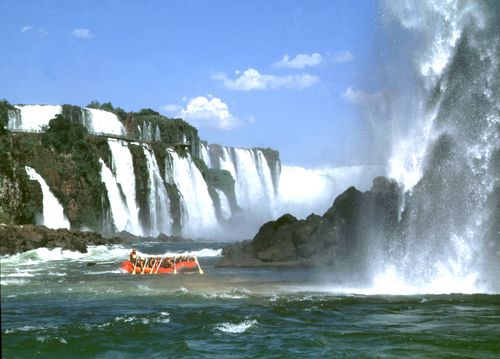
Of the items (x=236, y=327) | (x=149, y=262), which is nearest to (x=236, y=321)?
(x=236, y=327)

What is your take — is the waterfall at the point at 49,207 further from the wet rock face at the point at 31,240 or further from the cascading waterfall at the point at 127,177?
the wet rock face at the point at 31,240

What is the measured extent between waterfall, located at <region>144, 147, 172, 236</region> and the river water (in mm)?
60580

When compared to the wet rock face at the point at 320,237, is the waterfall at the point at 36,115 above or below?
above

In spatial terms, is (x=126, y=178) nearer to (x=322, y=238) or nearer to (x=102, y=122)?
(x=102, y=122)

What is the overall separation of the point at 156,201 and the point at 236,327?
7396 centimetres

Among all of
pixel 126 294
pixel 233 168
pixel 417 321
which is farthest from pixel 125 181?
pixel 417 321

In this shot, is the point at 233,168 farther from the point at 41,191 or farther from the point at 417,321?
the point at 417,321

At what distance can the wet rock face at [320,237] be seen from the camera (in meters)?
35.4

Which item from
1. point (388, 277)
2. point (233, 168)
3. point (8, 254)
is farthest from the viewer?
point (233, 168)

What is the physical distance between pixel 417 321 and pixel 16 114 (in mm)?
77394

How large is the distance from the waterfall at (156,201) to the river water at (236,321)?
199 feet

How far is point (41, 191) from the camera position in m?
67.9

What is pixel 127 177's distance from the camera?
274 feet

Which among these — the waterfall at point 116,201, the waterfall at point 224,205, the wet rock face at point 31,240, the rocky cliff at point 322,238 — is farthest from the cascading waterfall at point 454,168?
the waterfall at point 224,205
